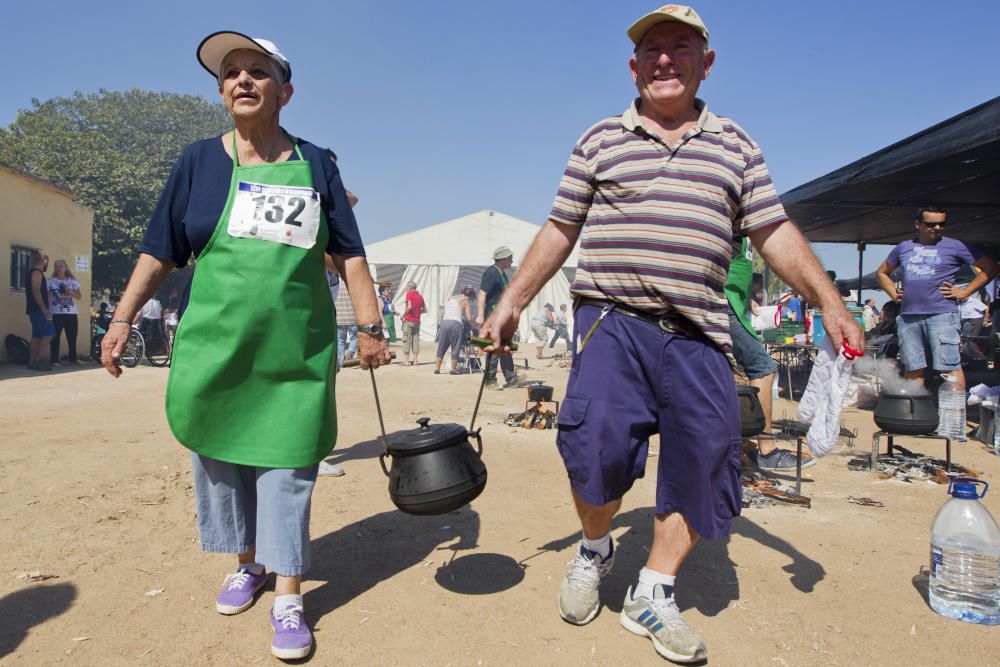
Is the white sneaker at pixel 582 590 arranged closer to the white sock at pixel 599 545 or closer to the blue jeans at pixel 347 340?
the white sock at pixel 599 545

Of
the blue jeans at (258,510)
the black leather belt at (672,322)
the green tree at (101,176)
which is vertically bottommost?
the blue jeans at (258,510)

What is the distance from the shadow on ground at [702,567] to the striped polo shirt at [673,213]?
Answer: 41.4 inches

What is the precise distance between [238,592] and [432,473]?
0.89 m

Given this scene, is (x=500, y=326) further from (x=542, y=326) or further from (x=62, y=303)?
(x=542, y=326)

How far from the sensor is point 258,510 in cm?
243

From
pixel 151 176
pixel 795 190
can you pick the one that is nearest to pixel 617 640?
pixel 795 190

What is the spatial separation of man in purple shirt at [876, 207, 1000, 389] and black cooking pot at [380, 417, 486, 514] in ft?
16.4

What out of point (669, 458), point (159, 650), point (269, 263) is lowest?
point (159, 650)

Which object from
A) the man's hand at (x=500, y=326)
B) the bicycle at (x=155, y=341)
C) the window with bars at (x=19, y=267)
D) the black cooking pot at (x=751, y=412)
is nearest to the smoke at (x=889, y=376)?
the black cooking pot at (x=751, y=412)

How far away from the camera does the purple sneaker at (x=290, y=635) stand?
2182 millimetres

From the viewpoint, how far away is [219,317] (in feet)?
7.61

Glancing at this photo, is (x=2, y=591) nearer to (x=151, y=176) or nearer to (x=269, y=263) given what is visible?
(x=269, y=263)

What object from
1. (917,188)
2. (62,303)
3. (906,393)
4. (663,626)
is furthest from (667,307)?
(62,303)

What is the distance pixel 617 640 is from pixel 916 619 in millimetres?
1196
